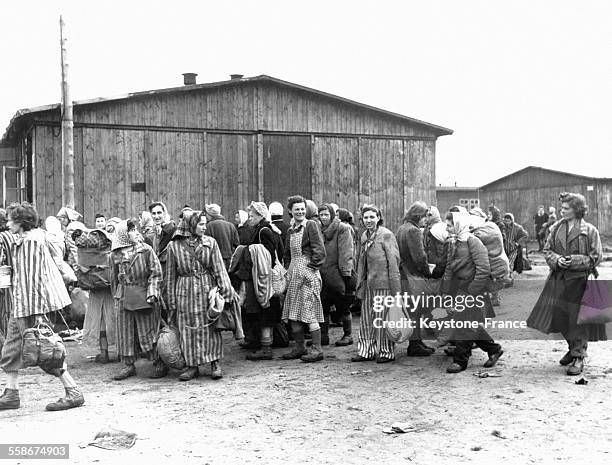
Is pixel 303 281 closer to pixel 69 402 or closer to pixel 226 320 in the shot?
pixel 226 320

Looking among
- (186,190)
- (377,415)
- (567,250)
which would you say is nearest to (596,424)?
(377,415)

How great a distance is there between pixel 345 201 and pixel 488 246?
1071 cm

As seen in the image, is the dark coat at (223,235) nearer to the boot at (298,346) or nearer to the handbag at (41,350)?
the boot at (298,346)

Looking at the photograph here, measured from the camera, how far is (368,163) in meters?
18.9

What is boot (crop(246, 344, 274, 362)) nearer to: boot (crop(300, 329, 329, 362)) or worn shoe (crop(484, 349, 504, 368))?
boot (crop(300, 329, 329, 362))

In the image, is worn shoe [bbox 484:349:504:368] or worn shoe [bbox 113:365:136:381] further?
worn shoe [bbox 484:349:504:368]

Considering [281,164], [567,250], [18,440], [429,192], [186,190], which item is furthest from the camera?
[429,192]

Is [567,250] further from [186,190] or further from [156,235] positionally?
[186,190]

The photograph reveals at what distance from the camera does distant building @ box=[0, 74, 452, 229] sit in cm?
1566

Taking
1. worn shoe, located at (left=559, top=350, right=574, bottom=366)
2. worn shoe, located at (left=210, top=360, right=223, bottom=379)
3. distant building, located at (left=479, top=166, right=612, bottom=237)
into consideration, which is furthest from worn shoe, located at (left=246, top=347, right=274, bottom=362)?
distant building, located at (left=479, top=166, right=612, bottom=237)

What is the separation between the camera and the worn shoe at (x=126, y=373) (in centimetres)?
765

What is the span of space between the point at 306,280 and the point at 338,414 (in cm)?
262

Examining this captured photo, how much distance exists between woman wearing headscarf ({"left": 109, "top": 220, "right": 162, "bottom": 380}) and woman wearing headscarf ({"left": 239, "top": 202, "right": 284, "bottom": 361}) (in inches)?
49.1

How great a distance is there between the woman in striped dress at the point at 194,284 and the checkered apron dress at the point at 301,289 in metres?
1.07
